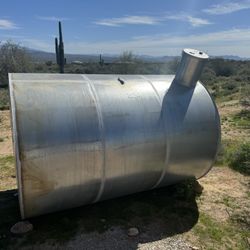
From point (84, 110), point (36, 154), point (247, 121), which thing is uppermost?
point (84, 110)

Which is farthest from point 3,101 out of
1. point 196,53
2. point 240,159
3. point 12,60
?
point 196,53

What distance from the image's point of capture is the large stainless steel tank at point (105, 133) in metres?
4.94

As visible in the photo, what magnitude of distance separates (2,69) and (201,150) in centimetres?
2472

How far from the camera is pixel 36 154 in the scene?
191 inches

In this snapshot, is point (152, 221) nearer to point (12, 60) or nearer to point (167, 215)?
point (167, 215)

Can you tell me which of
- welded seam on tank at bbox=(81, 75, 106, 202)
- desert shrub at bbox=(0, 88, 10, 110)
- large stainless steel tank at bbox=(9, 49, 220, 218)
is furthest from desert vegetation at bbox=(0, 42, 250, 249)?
desert shrub at bbox=(0, 88, 10, 110)

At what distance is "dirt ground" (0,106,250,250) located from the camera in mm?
5426

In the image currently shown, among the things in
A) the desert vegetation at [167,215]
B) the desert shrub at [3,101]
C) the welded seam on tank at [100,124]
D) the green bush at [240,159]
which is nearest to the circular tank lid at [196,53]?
the welded seam on tank at [100,124]

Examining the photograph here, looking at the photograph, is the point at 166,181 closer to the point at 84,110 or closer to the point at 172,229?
the point at 172,229

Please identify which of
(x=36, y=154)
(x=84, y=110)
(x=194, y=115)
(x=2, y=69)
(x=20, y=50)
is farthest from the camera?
(x=20, y=50)

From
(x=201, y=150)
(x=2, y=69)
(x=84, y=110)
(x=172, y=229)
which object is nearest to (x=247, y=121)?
(x=201, y=150)

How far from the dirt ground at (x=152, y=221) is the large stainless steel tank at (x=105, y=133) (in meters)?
0.44

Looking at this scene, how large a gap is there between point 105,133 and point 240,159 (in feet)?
15.8

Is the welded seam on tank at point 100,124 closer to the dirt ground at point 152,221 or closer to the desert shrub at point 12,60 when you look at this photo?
the dirt ground at point 152,221
